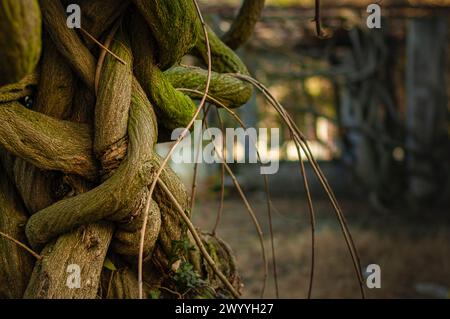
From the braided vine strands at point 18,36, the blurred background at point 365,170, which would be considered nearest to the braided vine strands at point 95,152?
the braided vine strands at point 18,36

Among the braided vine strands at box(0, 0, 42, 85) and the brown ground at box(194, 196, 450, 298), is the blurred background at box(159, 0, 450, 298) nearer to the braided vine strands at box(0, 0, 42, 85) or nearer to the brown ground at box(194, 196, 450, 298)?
the brown ground at box(194, 196, 450, 298)

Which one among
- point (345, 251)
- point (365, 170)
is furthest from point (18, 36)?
point (365, 170)

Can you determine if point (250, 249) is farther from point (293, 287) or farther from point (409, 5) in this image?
point (409, 5)

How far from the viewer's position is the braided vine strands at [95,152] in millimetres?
1425

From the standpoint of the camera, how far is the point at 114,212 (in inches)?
55.1

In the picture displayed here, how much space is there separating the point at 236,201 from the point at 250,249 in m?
3.16

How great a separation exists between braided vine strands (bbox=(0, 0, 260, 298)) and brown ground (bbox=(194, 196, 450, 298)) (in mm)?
1464

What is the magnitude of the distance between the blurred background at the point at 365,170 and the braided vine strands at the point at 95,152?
2362 mm

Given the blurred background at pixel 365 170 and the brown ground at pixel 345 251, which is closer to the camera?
the brown ground at pixel 345 251

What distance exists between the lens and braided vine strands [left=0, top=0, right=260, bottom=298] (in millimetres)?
1425

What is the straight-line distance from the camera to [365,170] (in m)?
8.00

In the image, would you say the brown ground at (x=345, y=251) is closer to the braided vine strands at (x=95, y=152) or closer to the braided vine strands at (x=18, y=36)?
the braided vine strands at (x=95, y=152)

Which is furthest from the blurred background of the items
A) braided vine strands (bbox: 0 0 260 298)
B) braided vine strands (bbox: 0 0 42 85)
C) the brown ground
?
braided vine strands (bbox: 0 0 42 85)

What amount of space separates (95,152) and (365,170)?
6.84 m
